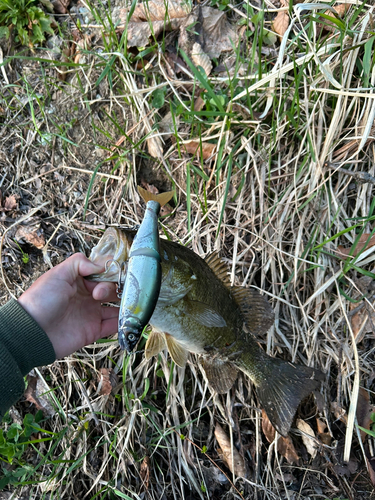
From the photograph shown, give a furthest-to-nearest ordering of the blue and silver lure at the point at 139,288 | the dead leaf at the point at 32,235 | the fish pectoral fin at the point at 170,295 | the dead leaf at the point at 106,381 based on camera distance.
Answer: the dead leaf at the point at 32,235
the dead leaf at the point at 106,381
the fish pectoral fin at the point at 170,295
the blue and silver lure at the point at 139,288

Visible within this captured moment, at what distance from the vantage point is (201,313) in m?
2.44

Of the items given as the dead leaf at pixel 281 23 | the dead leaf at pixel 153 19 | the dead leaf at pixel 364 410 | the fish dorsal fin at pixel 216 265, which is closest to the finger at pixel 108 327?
the fish dorsal fin at pixel 216 265

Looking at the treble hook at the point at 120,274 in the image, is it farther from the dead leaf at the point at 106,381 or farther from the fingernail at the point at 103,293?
the dead leaf at the point at 106,381

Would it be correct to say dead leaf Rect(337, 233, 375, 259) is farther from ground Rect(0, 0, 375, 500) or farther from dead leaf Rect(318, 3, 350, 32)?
→ dead leaf Rect(318, 3, 350, 32)

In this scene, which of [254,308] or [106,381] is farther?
[106,381]

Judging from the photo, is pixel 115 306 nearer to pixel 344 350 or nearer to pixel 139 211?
pixel 139 211

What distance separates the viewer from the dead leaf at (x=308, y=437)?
296cm

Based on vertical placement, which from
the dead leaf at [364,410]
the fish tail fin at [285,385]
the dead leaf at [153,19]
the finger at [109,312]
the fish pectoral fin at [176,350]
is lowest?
the dead leaf at [364,410]

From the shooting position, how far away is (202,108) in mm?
3270

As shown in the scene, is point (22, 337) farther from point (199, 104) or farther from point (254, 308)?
point (199, 104)

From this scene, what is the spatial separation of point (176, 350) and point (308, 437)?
1.33 m

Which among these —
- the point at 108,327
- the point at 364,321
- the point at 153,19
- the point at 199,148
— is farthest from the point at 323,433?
the point at 153,19

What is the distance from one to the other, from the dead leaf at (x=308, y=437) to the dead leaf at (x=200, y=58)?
307cm

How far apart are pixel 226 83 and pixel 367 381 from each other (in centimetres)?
274
